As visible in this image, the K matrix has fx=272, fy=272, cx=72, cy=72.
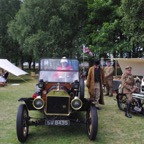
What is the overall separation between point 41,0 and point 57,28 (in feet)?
9.19

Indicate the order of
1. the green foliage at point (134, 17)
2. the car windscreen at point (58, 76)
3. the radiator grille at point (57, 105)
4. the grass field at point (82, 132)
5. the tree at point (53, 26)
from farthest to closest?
the tree at point (53, 26) → the green foliage at point (134, 17) → the car windscreen at point (58, 76) → the radiator grille at point (57, 105) → the grass field at point (82, 132)

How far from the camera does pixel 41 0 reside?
77.2ft

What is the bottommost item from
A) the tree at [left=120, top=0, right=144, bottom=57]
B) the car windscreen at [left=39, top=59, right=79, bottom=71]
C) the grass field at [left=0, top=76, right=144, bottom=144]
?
the grass field at [left=0, top=76, right=144, bottom=144]

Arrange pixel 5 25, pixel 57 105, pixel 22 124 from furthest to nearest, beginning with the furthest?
1. pixel 5 25
2. pixel 57 105
3. pixel 22 124

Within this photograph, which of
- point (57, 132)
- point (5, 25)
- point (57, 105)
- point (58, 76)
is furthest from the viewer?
point (5, 25)

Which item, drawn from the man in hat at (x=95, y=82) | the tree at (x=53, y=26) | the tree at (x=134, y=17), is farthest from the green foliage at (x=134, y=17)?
the tree at (x=53, y=26)

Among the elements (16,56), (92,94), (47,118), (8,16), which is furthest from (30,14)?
(47,118)

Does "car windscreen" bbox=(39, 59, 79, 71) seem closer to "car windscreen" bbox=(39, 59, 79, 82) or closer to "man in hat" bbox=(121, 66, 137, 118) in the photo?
"car windscreen" bbox=(39, 59, 79, 82)

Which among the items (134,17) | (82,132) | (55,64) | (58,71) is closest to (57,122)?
Result: (82,132)

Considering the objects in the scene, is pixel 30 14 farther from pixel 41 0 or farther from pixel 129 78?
pixel 129 78

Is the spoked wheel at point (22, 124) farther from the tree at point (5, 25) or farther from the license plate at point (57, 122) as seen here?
the tree at point (5, 25)

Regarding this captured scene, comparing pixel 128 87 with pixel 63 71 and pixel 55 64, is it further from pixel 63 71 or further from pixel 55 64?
pixel 55 64

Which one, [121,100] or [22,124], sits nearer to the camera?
[22,124]

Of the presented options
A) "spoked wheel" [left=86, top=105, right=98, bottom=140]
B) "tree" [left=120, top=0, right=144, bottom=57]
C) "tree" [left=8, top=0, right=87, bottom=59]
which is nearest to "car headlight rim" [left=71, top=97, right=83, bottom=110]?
"spoked wheel" [left=86, top=105, right=98, bottom=140]
